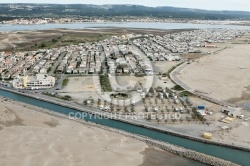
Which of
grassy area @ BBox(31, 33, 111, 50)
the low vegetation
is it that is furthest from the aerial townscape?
grassy area @ BBox(31, 33, 111, 50)

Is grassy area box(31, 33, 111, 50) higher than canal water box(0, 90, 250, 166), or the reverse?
grassy area box(31, 33, 111, 50)

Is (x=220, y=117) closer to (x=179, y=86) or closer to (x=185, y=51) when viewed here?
(x=179, y=86)

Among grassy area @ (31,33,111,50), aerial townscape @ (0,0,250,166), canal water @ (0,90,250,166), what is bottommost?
canal water @ (0,90,250,166)

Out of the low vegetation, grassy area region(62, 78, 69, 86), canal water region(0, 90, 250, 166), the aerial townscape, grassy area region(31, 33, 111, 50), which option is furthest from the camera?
grassy area region(31, 33, 111, 50)

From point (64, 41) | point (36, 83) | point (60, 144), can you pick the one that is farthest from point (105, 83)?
point (64, 41)

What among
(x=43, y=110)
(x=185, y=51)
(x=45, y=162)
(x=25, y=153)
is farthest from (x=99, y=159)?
(x=185, y=51)

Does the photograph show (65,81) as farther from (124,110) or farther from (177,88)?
(177,88)

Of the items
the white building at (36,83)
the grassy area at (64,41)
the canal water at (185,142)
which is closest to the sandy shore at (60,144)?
the canal water at (185,142)

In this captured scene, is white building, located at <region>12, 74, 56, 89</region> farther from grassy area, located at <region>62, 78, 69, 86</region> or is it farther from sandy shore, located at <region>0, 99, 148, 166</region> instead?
sandy shore, located at <region>0, 99, 148, 166</region>

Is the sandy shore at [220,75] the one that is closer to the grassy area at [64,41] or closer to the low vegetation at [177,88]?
the low vegetation at [177,88]
